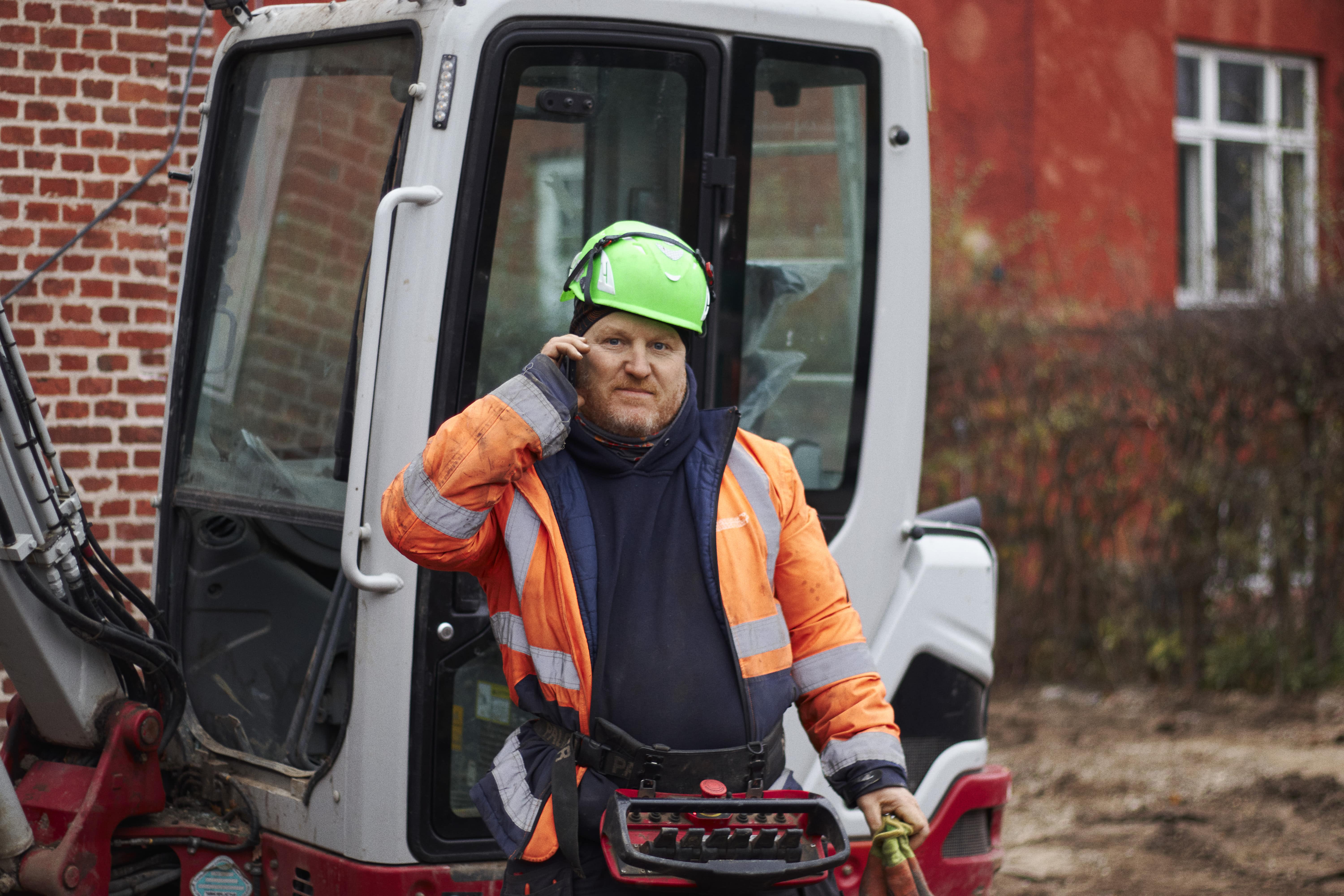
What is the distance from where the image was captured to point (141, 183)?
4410 millimetres

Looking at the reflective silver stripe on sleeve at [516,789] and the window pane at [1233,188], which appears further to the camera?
the window pane at [1233,188]

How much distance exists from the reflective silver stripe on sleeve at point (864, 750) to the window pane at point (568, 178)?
45.5 inches

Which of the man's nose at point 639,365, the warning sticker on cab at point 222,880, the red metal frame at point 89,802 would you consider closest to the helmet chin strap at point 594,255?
the man's nose at point 639,365

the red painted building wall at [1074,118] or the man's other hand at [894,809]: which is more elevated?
the red painted building wall at [1074,118]

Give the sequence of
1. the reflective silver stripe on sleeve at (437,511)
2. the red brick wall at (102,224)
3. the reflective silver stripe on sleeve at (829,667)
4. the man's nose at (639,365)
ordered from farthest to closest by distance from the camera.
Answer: the red brick wall at (102,224)
the reflective silver stripe on sleeve at (829,667)
the man's nose at (639,365)
the reflective silver stripe on sleeve at (437,511)

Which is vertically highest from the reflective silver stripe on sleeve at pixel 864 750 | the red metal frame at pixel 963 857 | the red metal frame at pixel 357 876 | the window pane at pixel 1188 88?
the window pane at pixel 1188 88

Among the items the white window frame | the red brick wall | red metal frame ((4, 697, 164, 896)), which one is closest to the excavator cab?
red metal frame ((4, 697, 164, 896))

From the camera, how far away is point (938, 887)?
375cm

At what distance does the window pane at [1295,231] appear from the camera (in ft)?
24.8

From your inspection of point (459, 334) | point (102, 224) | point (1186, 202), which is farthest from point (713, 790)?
point (1186, 202)

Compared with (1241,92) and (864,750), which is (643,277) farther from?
(1241,92)

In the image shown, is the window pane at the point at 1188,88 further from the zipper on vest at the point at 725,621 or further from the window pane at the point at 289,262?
the zipper on vest at the point at 725,621

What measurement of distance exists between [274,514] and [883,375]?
1506mm

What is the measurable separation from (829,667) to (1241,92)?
11288 millimetres
